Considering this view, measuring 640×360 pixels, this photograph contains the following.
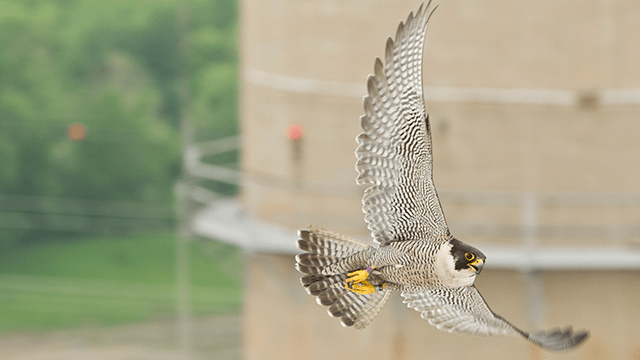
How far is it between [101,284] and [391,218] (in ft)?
90.9

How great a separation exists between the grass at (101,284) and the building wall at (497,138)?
18861 millimetres

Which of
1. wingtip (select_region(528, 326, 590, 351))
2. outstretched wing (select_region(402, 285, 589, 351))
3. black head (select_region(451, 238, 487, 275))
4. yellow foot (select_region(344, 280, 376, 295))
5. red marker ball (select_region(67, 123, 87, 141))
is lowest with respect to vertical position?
wingtip (select_region(528, 326, 590, 351))

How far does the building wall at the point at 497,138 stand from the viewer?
9664mm

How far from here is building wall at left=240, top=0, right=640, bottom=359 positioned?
9664mm

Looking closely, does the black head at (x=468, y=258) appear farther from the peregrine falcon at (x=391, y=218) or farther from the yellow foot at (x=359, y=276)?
the yellow foot at (x=359, y=276)

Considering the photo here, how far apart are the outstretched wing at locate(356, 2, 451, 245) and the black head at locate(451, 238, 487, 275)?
466 millimetres

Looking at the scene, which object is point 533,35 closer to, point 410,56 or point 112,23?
point 410,56

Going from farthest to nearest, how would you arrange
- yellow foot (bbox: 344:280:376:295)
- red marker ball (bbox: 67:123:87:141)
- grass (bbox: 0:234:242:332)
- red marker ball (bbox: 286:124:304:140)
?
1. red marker ball (bbox: 67:123:87:141)
2. grass (bbox: 0:234:242:332)
3. red marker ball (bbox: 286:124:304:140)
4. yellow foot (bbox: 344:280:376:295)

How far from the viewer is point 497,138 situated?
9961 mm

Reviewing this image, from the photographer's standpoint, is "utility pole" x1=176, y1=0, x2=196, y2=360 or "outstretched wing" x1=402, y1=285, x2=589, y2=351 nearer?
"outstretched wing" x1=402, y1=285, x2=589, y2=351

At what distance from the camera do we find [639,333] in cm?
1021

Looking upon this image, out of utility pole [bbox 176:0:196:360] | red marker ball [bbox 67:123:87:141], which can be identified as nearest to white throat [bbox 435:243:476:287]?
utility pole [bbox 176:0:196:360]

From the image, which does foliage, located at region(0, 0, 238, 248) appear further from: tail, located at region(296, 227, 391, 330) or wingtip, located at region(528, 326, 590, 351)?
wingtip, located at region(528, 326, 590, 351)

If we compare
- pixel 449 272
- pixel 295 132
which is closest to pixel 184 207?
pixel 295 132
